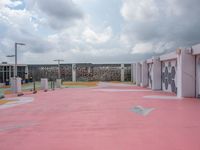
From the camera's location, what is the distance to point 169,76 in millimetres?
19734

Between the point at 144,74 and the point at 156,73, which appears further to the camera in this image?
the point at 144,74

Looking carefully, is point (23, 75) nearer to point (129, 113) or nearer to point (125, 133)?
point (129, 113)

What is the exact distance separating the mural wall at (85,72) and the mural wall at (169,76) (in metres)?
17.6

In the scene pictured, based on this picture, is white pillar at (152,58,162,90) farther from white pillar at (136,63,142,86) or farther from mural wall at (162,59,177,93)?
white pillar at (136,63,142,86)

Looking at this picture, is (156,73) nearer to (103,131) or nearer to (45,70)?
(103,131)

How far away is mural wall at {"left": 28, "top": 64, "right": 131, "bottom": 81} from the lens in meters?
39.1

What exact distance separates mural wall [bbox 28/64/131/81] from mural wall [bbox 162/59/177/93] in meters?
17.6

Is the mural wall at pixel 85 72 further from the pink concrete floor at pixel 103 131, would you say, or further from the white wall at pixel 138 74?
the pink concrete floor at pixel 103 131

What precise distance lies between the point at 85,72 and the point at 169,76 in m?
21.3

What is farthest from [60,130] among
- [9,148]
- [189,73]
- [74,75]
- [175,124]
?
[74,75]

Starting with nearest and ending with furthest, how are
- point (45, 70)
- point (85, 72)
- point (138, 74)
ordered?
point (138, 74) < point (45, 70) < point (85, 72)

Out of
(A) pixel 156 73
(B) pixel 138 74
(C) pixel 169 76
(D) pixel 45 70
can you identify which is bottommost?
(C) pixel 169 76

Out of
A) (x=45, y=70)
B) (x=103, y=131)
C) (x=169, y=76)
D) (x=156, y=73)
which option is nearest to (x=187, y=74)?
(x=169, y=76)

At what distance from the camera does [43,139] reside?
6.18m
